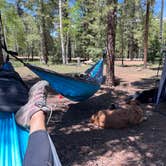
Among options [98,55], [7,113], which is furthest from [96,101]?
[98,55]

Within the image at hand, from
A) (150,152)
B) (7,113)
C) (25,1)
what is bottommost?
(150,152)

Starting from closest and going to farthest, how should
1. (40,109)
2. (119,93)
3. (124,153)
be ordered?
(40,109)
(124,153)
(119,93)

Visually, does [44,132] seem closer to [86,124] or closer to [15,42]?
[86,124]

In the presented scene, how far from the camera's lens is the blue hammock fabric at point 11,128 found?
4.91 ft

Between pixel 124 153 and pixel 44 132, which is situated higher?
pixel 44 132

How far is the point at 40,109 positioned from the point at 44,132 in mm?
252

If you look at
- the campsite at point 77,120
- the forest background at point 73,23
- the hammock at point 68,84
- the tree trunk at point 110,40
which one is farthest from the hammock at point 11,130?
the forest background at point 73,23

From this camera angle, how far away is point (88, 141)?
321 cm

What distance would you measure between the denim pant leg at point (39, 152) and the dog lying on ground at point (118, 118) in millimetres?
2499

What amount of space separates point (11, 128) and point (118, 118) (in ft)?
7.36

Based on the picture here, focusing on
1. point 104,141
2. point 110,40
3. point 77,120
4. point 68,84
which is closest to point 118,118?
point 104,141

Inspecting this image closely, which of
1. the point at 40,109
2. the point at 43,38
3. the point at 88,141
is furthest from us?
the point at 43,38

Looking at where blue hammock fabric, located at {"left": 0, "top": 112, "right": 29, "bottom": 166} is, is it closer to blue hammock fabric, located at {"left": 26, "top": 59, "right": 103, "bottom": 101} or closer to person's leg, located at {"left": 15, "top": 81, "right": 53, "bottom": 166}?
person's leg, located at {"left": 15, "top": 81, "right": 53, "bottom": 166}

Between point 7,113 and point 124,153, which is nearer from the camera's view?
point 7,113
